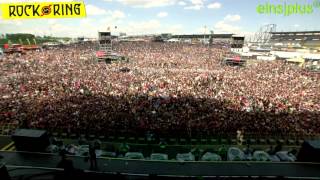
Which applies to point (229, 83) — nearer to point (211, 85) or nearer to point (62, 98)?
point (211, 85)

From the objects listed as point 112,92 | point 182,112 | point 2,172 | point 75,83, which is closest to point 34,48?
point 75,83

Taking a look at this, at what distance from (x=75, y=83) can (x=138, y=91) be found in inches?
386

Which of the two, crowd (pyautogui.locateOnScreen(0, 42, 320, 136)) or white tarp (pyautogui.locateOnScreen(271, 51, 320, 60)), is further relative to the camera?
white tarp (pyautogui.locateOnScreen(271, 51, 320, 60))

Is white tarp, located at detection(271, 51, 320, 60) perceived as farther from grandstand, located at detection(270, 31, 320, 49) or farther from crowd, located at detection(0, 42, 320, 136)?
crowd, located at detection(0, 42, 320, 136)

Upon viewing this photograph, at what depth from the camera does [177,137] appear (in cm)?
1916

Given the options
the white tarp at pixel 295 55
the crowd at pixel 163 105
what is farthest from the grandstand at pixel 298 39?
the crowd at pixel 163 105

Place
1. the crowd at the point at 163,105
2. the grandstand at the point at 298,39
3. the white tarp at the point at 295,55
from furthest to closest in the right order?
1. the grandstand at the point at 298,39
2. the white tarp at the point at 295,55
3. the crowd at the point at 163,105

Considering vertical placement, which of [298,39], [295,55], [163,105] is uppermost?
[298,39]

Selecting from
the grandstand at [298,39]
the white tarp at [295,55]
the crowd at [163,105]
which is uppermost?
the grandstand at [298,39]

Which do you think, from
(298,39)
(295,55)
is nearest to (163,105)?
(295,55)

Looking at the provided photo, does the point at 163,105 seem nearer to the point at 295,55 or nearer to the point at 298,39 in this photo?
the point at 295,55

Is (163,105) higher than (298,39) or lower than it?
lower

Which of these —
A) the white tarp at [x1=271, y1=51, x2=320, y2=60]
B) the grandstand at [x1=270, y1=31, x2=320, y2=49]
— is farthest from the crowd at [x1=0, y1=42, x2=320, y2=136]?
the grandstand at [x1=270, y1=31, x2=320, y2=49]

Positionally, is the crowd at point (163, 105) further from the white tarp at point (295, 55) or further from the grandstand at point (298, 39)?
the grandstand at point (298, 39)
